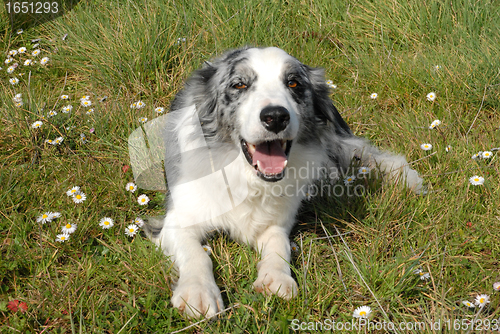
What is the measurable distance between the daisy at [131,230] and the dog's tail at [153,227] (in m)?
0.09

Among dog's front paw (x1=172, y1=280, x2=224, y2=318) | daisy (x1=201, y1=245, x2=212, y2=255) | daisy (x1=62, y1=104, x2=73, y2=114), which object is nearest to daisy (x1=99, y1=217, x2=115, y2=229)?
daisy (x1=201, y1=245, x2=212, y2=255)

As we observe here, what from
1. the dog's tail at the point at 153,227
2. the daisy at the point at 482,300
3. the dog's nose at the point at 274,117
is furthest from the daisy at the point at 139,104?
the daisy at the point at 482,300

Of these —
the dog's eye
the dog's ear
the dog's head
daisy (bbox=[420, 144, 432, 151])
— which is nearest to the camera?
the dog's head

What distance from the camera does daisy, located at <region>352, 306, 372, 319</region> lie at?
2.22 m

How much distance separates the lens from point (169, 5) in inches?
194

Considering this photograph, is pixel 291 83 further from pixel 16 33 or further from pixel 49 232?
pixel 16 33

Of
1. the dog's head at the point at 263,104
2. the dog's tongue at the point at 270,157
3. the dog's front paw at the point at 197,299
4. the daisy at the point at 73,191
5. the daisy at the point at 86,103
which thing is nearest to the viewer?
the dog's front paw at the point at 197,299

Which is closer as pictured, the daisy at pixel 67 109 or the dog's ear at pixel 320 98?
the dog's ear at pixel 320 98

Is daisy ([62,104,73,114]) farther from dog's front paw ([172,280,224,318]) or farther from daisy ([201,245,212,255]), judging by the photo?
dog's front paw ([172,280,224,318])

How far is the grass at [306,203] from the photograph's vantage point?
235 centimetres

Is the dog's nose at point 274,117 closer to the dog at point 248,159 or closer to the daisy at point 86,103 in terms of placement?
the dog at point 248,159

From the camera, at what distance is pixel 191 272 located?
2.44 metres

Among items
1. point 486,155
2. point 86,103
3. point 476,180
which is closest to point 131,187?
point 86,103

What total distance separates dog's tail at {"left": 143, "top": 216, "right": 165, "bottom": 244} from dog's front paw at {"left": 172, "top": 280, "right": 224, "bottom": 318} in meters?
0.63
